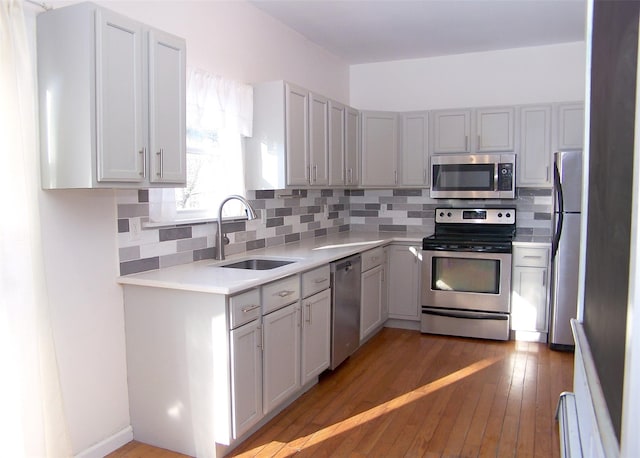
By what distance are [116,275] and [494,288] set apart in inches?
126

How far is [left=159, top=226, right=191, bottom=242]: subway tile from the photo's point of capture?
296cm

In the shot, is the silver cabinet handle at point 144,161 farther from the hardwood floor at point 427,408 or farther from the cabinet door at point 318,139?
the cabinet door at point 318,139

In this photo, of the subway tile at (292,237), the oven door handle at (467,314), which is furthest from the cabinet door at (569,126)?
the subway tile at (292,237)

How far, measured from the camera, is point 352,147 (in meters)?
4.91

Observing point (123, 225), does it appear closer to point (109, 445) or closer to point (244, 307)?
point (244, 307)

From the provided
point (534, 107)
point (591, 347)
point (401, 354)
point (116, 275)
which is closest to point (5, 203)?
point (116, 275)

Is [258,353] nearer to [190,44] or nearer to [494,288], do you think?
[190,44]

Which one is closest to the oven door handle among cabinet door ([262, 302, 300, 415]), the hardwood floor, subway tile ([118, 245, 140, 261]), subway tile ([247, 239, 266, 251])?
the hardwood floor

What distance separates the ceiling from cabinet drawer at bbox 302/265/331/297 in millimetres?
1975

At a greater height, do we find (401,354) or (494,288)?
(494,288)

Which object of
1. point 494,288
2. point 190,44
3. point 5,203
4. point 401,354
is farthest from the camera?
point 494,288

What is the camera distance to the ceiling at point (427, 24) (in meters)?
3.82

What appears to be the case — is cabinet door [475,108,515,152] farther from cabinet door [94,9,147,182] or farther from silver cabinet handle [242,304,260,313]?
cabinet door [94,9,147,182]

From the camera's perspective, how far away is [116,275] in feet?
8.72
